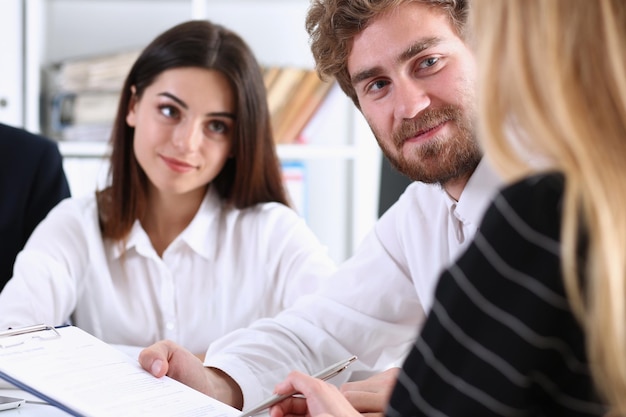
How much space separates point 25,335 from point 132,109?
988 millimetres

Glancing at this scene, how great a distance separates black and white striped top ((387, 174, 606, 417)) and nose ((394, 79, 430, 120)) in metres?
0.78

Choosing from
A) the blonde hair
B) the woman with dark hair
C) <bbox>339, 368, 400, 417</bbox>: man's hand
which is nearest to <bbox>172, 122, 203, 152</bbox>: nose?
the woman with dark hair

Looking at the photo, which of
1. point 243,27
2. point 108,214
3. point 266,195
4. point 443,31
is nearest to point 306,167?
point 243,27

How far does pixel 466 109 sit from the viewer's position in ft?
4.45

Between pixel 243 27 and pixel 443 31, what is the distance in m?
1.95

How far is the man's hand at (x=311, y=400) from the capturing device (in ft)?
2.97

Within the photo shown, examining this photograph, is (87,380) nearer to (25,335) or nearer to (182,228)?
(25,335)

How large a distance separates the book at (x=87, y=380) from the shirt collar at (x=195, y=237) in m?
0.76

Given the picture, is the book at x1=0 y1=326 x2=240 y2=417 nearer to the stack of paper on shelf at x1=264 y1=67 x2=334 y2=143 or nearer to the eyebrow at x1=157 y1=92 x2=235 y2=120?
the eyebrow at x1=157 y1=92 x2=235 y2=120

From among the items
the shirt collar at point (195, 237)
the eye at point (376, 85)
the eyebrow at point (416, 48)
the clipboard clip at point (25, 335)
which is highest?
the eyebrow at point (416, 48)

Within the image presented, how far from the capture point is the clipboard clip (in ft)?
3.39

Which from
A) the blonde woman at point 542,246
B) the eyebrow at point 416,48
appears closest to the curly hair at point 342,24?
the eyebrow at point 416,48

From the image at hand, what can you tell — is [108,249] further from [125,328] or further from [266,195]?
[266,195]

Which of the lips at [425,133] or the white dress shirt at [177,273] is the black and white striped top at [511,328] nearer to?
the lips at [425,133]
